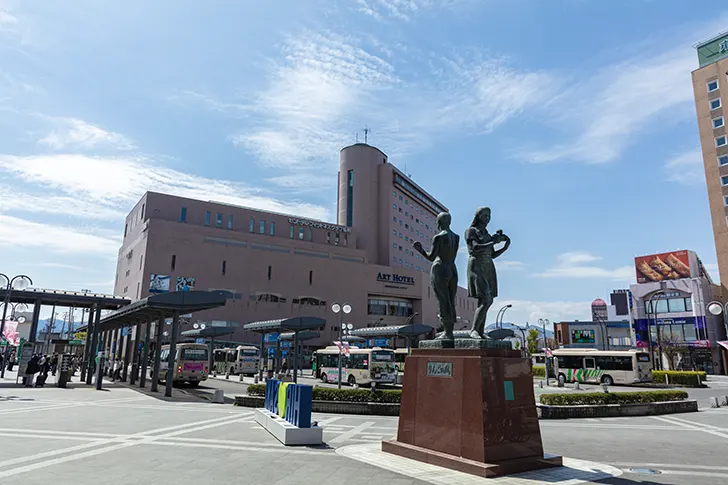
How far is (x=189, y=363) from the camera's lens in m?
31.0

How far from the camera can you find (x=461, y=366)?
8.83m

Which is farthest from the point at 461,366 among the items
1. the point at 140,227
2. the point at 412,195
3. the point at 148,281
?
the point at 412,195

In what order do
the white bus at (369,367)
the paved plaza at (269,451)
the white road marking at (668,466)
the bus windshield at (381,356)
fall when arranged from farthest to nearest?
1. the bus windshield at (381,356)
2. the white bus at (369,367)
3. the white road marking at (668,466)
4. the paved plaza at (269,451)

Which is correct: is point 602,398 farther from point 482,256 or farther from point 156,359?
point 156,359

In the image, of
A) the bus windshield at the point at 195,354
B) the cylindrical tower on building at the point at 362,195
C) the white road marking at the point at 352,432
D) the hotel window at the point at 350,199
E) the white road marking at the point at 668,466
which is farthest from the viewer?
the hotel window at the point at 350,199

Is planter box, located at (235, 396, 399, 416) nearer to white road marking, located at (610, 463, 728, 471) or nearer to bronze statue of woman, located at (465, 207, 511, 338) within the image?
bronze statue of woman, located at (465, 207, 511, 338)

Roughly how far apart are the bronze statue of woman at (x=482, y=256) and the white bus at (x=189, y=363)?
82.0 feet

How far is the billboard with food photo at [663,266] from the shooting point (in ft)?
187

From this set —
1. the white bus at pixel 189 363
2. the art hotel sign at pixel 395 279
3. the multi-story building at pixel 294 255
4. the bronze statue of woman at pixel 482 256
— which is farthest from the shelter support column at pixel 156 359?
the art hotel sign at pixel 395 279

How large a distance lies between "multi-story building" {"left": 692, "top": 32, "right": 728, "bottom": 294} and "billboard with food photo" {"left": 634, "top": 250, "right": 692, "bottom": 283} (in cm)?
590

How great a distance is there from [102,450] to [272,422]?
12.5 ft

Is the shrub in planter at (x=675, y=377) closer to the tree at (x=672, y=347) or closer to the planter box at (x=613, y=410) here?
the planter box at (x=613, y=410)

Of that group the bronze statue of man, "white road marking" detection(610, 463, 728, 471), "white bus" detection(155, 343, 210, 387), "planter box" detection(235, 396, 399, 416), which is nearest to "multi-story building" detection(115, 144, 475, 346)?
"white bus" detection(155, 343, 210, 387)

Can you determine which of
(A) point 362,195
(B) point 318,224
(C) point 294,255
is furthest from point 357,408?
(A) point 362,195
